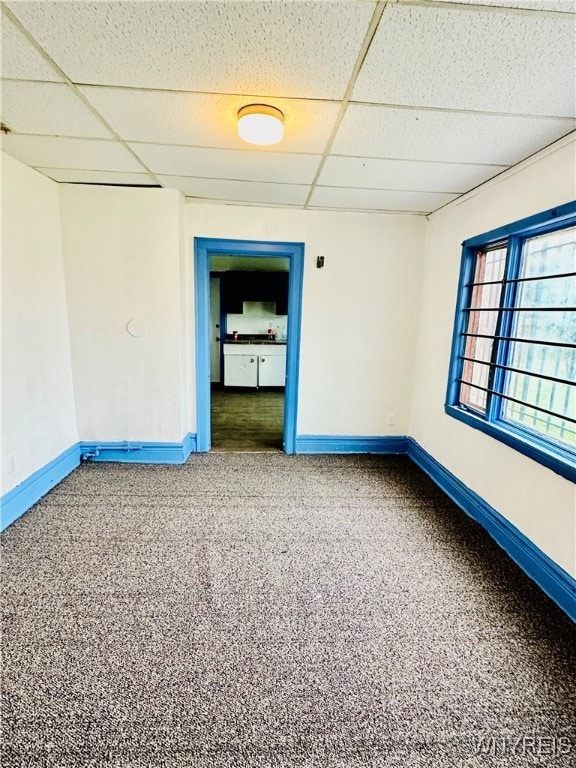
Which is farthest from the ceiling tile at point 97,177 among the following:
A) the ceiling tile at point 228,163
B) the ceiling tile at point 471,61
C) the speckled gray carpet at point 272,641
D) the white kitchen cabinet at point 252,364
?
the white kitchen cabinet at point 252,364

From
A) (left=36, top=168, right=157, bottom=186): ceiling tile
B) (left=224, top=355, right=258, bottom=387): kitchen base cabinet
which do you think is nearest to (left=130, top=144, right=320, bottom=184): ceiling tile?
(left=36, top=168, right=157, bottom=186): ceiling tile

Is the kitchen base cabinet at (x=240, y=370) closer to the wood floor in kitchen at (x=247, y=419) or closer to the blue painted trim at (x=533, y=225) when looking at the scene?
the wood floor in kitchen at (x=247, y=419)

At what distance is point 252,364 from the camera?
638 centimetres

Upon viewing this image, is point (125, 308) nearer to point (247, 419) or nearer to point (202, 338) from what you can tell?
point (202, 338)

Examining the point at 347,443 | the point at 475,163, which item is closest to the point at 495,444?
the point at 347,443

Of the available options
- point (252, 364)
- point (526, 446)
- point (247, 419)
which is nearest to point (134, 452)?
point (247, 419)

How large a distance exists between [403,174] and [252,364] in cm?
435

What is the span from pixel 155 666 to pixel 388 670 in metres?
0.95

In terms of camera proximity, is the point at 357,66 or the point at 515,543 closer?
the point at 357,66

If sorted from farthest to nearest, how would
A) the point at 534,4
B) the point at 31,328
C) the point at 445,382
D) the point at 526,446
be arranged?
the point at 445,382 < the point at 31,328 < the point at 526,446 < the point at 534,4

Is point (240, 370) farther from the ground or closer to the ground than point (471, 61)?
closer to the ground

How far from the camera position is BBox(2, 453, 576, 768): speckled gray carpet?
47.3 inches

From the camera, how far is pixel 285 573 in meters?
2.01

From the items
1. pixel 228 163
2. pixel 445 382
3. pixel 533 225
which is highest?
pixel 228 163
